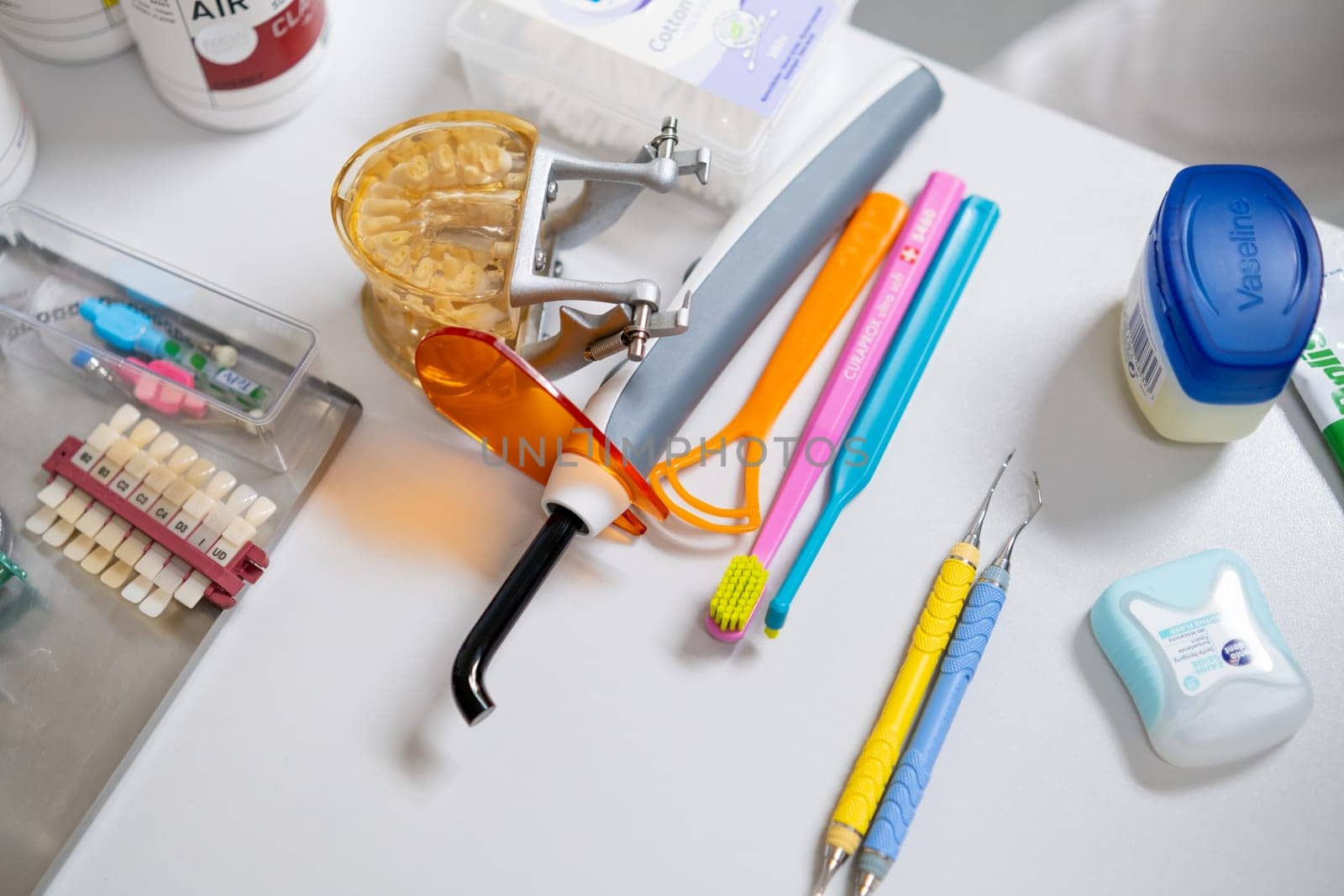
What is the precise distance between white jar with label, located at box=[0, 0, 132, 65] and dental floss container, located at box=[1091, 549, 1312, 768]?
23.9 inches

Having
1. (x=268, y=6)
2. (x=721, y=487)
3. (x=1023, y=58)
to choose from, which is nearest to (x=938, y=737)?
(x=721, y=487)

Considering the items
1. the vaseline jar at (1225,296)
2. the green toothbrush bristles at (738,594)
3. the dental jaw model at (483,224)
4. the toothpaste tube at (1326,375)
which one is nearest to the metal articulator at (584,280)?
the dental jaw model at (483,224)

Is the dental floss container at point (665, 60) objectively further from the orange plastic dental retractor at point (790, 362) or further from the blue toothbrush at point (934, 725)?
the blue toothbrush at point (934, 725)

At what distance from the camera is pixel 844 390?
0.59 m

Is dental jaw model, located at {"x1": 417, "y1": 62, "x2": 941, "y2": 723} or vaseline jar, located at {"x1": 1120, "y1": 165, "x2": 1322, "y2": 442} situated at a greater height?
vaseline jar, located at {"x1": 1120, "y1": 165, "x2": 1322, "y2": 442}

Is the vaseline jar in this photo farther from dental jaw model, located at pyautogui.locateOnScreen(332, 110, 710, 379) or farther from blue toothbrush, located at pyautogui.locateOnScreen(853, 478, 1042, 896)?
dental jaw model, located at pyautogui.locateOnScreen(332, 110, 710, 379)

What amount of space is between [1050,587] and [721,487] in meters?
0.17

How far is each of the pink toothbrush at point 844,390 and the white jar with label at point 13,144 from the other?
43 cm

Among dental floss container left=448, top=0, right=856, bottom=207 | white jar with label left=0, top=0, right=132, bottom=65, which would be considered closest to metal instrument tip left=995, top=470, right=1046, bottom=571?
dental floss container left=448, top=0, right=856, bottom=207

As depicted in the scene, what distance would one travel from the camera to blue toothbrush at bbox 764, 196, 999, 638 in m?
0.56

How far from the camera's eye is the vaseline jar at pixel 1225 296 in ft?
1.73

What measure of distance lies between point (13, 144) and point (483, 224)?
262mm

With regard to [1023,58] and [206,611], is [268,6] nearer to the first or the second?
[206,611]

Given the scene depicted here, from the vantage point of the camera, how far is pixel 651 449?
553mm
